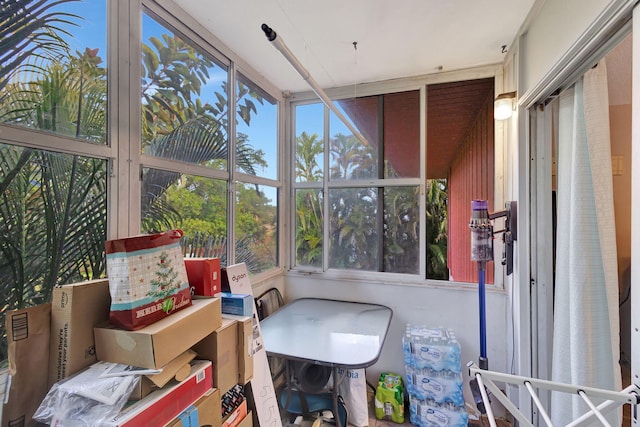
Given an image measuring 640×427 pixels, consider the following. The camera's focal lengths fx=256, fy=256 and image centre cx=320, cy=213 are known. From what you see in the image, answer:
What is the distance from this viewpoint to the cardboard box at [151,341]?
951 mm

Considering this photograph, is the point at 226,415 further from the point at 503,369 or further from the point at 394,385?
the point at 503,369

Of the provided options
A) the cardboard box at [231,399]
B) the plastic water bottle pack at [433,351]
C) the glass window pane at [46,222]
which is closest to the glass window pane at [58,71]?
the glass window pane at [46,222]

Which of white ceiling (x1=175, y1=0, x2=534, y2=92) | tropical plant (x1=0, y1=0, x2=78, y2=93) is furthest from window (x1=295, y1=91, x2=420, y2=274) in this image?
tropical plant (x1=0, y1=0, x2=78, y2=93)

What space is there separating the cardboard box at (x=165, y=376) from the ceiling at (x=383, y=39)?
2050 millimetres

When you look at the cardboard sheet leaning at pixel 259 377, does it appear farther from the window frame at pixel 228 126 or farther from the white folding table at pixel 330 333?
the window frame at pixel 228 126

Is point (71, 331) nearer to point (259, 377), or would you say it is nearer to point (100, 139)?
point (100, 139)

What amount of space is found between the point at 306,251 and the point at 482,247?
6.06 feet

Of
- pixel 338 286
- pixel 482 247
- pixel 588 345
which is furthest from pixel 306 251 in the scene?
pixel 588 345

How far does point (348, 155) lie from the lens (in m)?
2.99

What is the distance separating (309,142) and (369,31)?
1.35 m

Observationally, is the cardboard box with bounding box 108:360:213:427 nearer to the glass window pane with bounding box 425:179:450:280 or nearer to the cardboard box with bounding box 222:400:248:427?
the cardboard box with bounding box 222:400:248:427

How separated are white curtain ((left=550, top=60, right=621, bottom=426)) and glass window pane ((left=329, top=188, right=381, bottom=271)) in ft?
5.46

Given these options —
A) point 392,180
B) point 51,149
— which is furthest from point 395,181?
point 51,149

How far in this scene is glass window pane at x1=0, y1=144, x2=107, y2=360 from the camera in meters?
1.07
